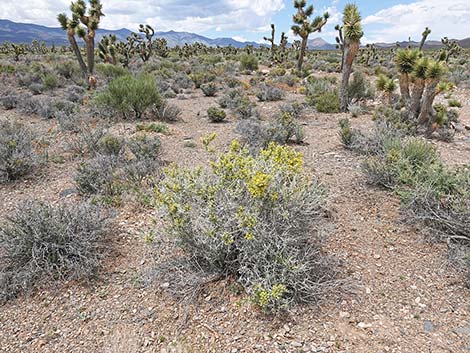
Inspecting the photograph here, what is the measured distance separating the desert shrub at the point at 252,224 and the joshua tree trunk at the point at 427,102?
6.76 m

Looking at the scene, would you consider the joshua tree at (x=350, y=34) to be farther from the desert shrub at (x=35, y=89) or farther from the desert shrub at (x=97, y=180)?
the desert shrub at (x=35, y=89)

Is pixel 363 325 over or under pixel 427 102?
under

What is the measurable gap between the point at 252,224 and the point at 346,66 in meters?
10.4

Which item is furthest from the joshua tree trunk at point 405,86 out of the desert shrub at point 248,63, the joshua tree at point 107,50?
the joshua tree at point 107,50

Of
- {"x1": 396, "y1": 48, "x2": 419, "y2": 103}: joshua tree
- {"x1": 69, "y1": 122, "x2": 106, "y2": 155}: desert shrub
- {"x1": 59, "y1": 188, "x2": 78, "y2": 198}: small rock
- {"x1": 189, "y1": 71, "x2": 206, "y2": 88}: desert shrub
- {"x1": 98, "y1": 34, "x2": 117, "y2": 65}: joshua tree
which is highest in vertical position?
{"x1": 98, "y1": 34, "x2": 117, "y2": 65}: joshua tree

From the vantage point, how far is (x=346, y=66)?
11617 mm

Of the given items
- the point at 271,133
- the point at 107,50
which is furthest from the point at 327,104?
the point at 107,50

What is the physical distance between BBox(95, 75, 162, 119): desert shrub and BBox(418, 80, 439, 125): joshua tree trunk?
7.88 metres

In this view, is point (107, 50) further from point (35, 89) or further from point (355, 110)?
point (355, 110)

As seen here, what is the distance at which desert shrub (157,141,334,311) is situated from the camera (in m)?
3.08

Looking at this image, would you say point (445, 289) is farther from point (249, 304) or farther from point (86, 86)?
point (86, 86)

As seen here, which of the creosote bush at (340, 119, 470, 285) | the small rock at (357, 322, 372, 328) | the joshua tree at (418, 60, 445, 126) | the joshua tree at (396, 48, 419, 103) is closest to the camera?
the small rock at (357, 322, 372, 328)

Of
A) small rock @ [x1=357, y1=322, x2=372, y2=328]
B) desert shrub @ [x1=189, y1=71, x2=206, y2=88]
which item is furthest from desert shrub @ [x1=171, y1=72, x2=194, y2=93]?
small rock @ [x1=357, y1=322, x2=372, y2=328]

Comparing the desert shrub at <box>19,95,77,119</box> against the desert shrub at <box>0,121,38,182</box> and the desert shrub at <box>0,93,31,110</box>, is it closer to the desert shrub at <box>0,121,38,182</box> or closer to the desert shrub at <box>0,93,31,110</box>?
the desert shrub at <box>0,93,31,110</box>
